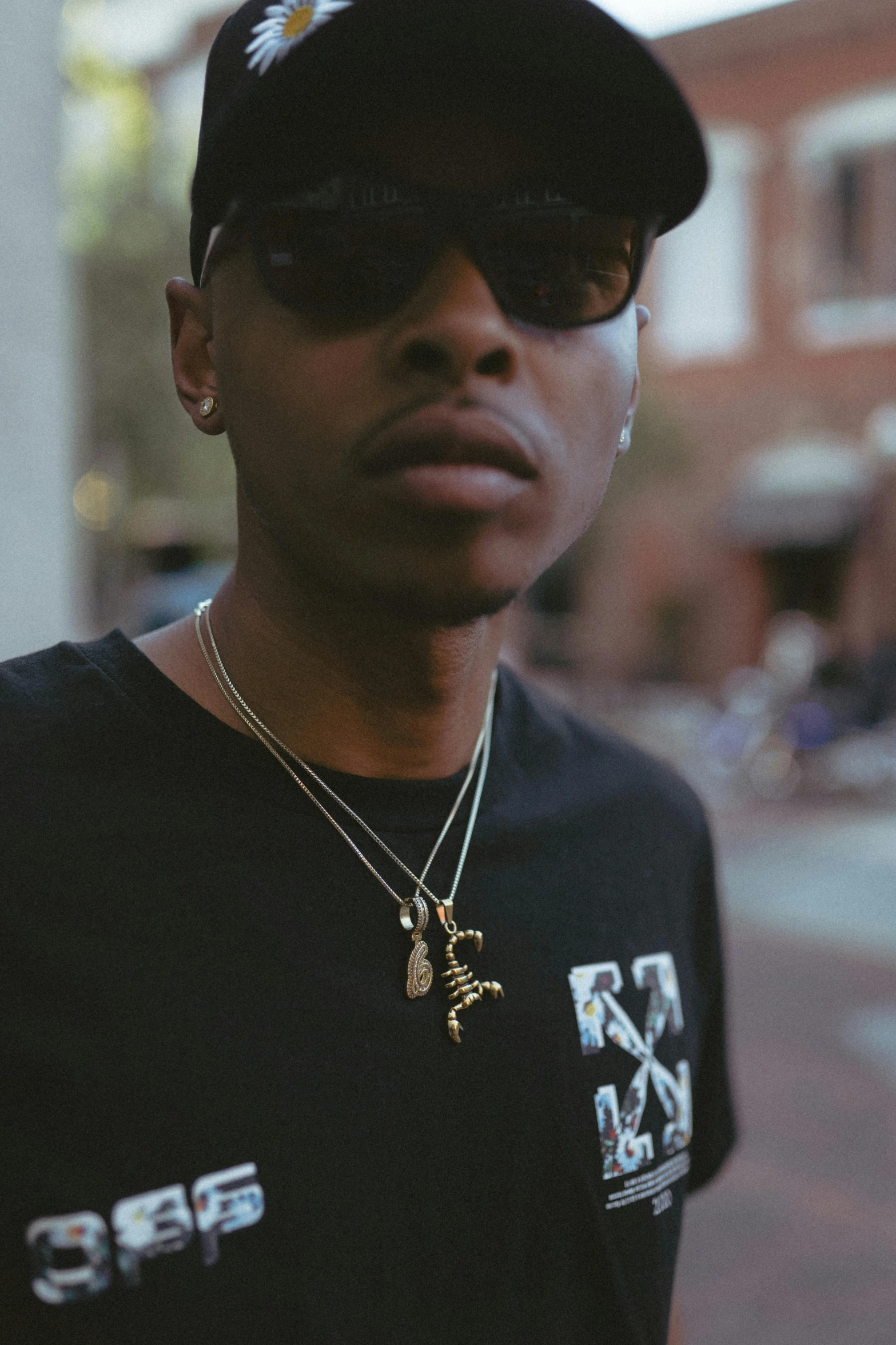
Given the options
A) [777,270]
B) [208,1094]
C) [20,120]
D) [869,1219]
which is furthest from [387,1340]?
[777,270]

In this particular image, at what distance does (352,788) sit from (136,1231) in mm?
464

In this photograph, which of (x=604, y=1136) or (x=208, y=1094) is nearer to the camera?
(x=208, y=1094)

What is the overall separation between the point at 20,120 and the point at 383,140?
4.51 meters

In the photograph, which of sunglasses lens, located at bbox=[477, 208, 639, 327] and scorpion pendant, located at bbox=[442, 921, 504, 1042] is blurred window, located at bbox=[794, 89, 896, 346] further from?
scorpion pendant, located at bbox=[442, 921, 504, 1042]

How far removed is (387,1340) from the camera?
117 cm

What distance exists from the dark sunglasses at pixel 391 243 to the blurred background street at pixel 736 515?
946 mm

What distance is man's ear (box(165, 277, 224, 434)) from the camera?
1286mm

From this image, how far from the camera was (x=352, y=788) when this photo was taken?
1.33 meters

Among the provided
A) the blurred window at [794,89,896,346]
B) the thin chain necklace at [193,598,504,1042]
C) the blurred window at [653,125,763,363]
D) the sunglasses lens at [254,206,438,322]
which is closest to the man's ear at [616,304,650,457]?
the sunglasses lens at [254,206,438,322]

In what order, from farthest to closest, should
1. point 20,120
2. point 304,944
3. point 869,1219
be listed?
point 20,120 → point 869,1219 → point 304,944

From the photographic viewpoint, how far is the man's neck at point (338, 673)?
4.23 ft

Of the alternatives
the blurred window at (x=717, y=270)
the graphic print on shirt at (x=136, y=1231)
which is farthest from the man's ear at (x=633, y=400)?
the blurred window at (x=717, y=270)

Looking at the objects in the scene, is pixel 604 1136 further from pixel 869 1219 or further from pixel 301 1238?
pixel 869 1219

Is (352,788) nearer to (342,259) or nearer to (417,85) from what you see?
(342,259)
